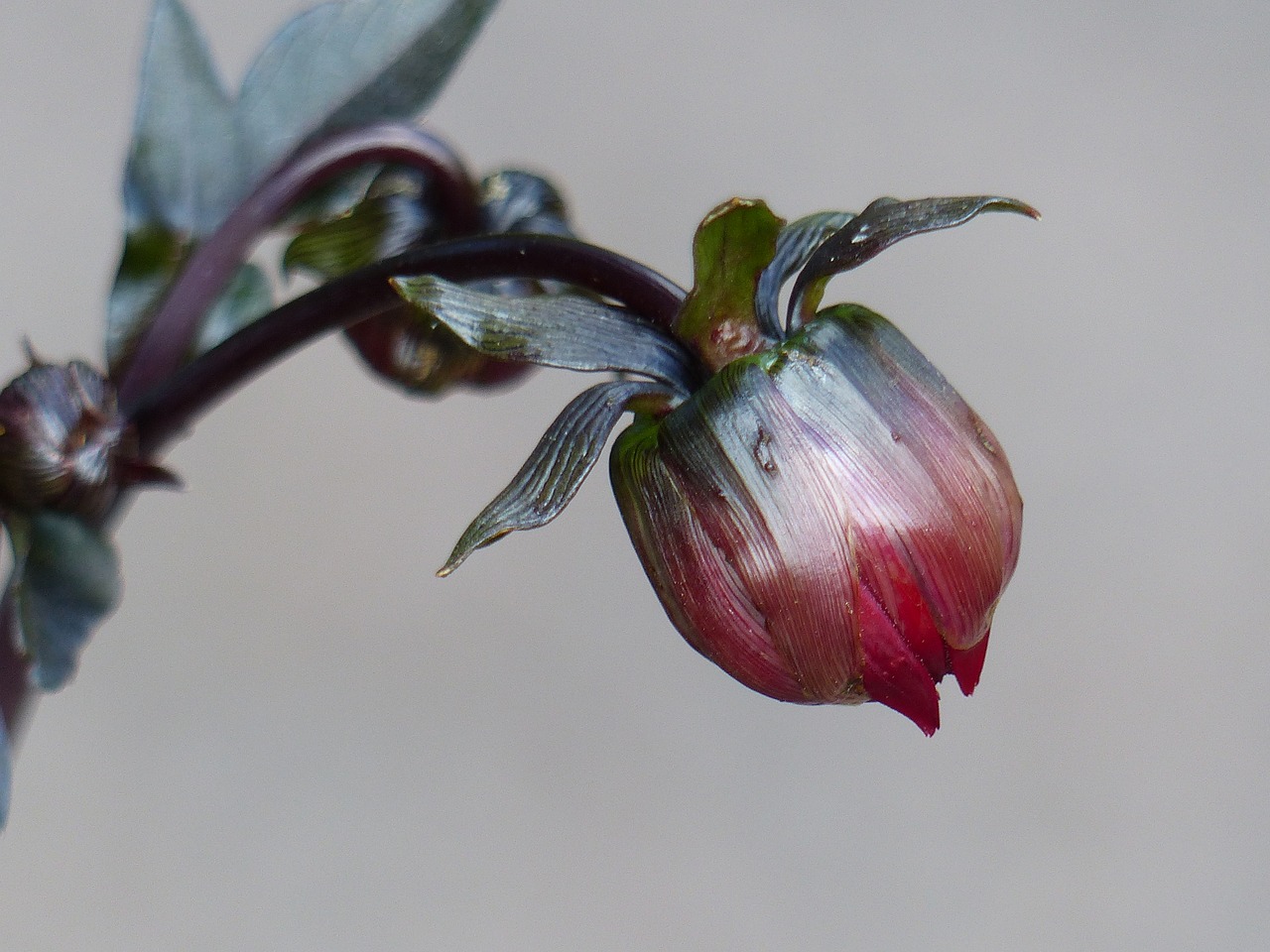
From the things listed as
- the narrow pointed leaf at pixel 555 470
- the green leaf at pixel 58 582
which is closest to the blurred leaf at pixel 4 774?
the green leaf at pixel 58 582

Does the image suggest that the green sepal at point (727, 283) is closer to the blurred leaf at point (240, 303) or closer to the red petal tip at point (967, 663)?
the red petal tip at point (967, 663)

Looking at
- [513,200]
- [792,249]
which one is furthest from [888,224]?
[513,200]

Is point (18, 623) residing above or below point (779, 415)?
below

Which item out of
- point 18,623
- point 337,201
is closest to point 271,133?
point 337,201

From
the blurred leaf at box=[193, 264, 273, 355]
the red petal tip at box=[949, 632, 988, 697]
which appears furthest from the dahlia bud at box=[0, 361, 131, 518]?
the red petal tip at box=[949, 632, 988, 697]

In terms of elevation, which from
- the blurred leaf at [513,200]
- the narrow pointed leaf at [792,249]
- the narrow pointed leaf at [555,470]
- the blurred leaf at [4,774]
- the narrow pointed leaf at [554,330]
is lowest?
the blurred leaf at [4,774]

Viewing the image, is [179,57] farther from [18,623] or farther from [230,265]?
[18,623]
